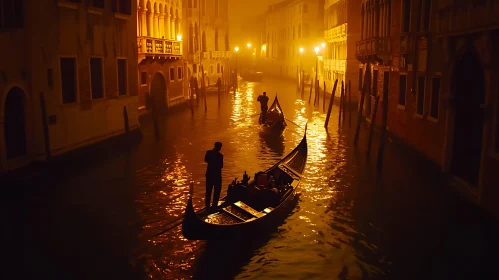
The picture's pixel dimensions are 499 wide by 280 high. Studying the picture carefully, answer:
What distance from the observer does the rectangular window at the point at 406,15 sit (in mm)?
15641

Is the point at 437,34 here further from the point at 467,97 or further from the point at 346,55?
the point at 346,55

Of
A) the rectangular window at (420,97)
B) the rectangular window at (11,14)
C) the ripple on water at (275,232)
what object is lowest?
the ripple on water at (275,232)

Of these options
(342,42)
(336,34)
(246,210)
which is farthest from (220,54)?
(246,210)

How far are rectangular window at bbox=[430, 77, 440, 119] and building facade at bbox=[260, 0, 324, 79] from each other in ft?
91.8

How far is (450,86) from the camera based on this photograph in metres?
11.3

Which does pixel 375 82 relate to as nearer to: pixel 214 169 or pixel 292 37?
pixel 214 169

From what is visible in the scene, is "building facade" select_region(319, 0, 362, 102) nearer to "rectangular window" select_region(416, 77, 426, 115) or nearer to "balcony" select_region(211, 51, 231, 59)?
"balcony" select_region(211, 51, 231, 59)

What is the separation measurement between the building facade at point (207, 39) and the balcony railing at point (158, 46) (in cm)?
628

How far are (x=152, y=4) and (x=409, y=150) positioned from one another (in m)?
14.7

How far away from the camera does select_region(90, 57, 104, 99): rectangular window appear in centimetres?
1506

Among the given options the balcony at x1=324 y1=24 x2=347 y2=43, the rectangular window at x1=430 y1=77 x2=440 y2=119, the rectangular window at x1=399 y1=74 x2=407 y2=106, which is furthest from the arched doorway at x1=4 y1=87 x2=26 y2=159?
the balcony at x1=324 y1=24 x2=347 y2=43

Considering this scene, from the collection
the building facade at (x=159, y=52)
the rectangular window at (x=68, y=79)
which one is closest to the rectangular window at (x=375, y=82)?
the building facade at (x=159, y=52)

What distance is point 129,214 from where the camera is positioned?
10016mm

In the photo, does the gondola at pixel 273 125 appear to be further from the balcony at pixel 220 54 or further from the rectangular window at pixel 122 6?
the balcony at pixel 220 54
